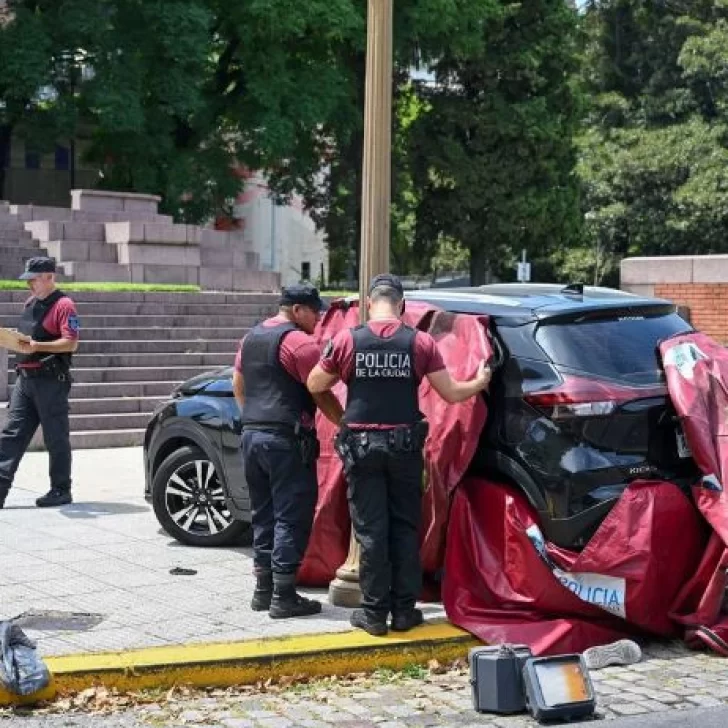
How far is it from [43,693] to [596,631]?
8.76ft

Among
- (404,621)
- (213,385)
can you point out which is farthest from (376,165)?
(404,621)

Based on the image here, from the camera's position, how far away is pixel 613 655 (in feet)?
21.7

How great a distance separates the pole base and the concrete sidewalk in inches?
2.8

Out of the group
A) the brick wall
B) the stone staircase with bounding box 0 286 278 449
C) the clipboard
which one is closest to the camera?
the clipboard

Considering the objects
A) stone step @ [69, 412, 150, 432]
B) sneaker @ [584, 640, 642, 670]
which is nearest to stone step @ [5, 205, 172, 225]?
stone step @ [69, 412, 150, 432]

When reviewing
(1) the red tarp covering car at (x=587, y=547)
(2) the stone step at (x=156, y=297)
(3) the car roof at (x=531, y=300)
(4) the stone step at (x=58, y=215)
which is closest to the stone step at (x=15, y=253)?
(4) the stone step at (x=58, y=215)

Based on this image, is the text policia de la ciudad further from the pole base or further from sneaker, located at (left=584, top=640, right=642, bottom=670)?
sneaker, located at (left=584, top=640, right=642, bottom=670)

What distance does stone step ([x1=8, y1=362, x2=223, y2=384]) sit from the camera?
52.5 ft

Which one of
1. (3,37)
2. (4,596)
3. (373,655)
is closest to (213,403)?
(4,596)

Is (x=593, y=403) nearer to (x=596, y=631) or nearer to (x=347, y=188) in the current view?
(x=596, y=631)

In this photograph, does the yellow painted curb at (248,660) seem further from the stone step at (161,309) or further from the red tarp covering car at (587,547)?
the stone step at (161,309)

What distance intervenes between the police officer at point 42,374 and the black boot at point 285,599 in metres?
3.80

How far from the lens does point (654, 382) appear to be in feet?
23.1

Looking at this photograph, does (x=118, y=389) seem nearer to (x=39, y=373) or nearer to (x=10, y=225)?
(x=39, y=373)
